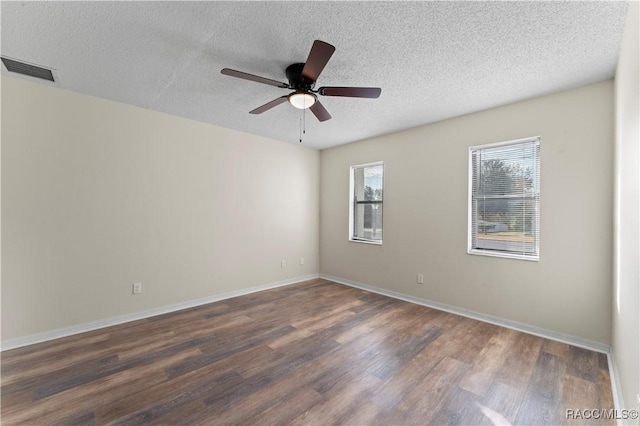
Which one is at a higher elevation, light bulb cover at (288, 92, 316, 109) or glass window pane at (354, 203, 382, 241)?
light bulb cover at (288, 92, 316, 109)

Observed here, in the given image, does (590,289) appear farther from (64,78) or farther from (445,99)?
(64,78)

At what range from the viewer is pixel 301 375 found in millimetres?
2172

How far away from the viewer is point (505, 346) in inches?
104

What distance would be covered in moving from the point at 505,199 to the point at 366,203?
7.03ft

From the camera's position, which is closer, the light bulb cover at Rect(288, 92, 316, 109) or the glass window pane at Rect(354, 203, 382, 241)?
the light bulb cover at Rect(288, 92, 316, 109)

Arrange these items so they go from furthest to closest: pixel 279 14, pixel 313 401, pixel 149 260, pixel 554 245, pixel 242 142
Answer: pixel 242 142 < pixel 149 260 < pixel 554 245 < pixel 313 401 < pixel 279 14

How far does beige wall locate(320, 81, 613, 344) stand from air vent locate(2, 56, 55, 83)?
396 centimetres

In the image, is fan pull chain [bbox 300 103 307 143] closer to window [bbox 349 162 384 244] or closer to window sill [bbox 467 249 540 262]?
window [bbox 349 162 384 244]

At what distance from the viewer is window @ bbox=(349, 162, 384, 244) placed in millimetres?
4648

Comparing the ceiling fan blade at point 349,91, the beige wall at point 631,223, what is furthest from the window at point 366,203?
the beige wall at point 631,223

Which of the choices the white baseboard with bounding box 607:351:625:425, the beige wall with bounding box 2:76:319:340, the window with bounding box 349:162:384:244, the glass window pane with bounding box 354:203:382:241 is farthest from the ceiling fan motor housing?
the white baseboard with bounding box 607:351:625:425

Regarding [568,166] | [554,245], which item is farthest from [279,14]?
[554,245]

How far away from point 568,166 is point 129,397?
14.2 feet

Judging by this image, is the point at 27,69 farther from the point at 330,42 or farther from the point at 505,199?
the point at 505,199
